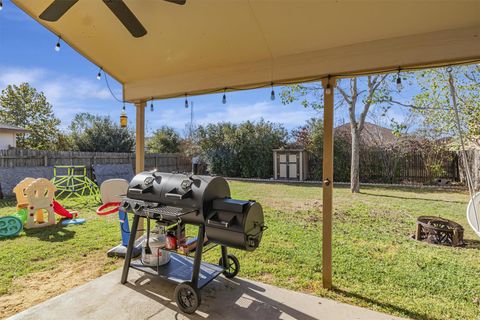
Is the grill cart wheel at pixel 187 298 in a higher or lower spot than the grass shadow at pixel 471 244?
higher

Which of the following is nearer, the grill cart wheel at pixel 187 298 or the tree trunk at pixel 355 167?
the grill cart wheel at pixel 187 298

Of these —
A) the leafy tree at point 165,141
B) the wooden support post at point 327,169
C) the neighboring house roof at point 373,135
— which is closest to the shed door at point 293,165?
the neighboring house roof at point 373,135

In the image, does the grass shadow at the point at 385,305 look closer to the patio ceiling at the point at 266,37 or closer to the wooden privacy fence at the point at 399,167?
the patio ceiling at the point at 266,37

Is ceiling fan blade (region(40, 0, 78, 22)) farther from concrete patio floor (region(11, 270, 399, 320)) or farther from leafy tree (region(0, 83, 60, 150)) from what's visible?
leafy tree (region(0, 83, 60, 150))

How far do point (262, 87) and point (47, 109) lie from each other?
17.2m

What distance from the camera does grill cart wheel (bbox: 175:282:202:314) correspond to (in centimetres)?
199

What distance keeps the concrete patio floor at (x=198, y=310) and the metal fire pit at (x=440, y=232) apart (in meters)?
2.27

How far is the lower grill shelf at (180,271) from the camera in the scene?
228 centimetres

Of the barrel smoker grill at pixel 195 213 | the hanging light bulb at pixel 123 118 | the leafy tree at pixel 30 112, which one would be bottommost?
the barrel smoker grill at pixel 195 213

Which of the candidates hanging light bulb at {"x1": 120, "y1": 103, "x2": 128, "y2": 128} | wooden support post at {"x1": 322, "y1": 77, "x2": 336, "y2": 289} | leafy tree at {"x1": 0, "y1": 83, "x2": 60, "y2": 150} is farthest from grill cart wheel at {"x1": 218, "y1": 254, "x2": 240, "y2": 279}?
leafy tree at {"x1": 0, "y1": 83, "x2": 60, "y2": 150}

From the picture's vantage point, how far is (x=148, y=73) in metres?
3.04

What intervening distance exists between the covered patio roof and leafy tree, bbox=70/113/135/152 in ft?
35.7

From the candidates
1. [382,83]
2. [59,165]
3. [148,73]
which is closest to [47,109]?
[59,165]

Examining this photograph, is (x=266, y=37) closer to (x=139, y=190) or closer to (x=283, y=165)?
(x=139, y=190)
